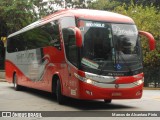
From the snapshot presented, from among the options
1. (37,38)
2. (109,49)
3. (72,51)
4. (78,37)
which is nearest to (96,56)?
(109,49)

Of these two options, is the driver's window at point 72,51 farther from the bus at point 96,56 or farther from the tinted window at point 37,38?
the tinted window at point 37,38

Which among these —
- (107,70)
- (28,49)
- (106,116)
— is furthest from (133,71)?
(28,49)

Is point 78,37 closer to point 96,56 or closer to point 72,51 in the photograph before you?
point 96,56

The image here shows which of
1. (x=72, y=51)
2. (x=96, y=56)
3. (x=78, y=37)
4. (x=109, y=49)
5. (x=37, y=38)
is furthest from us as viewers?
(x=37, y=38)

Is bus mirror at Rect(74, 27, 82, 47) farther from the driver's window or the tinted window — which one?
the tinted window

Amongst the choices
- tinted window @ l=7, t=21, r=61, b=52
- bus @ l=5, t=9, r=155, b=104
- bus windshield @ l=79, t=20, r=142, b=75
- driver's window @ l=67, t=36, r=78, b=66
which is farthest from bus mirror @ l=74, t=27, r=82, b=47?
tinted window @ l=7, t=21, r=61, b=52

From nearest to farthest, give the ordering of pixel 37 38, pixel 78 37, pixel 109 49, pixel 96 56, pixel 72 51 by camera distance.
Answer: pixel 78 37 → pixel 96 56 → pixel 109 49 → pixel 72 51 → pixel 37 38

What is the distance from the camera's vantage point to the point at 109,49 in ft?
45.0

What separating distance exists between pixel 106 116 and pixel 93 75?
6.18 feet

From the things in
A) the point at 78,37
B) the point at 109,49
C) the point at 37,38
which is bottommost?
the point at 37,38

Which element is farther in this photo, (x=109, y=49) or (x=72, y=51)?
(x=72, y=51)

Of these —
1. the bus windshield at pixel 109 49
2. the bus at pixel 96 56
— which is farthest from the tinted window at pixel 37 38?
the bus windshield at pixel 109 49

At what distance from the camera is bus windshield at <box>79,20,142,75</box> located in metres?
13.5

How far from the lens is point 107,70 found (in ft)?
44.1
